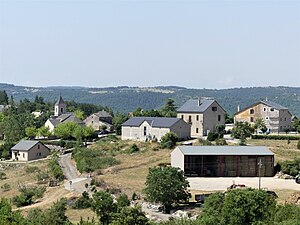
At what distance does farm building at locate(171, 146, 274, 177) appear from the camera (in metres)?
47.0

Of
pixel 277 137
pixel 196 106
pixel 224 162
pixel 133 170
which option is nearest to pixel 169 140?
pixel 133 170

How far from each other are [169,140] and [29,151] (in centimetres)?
1864

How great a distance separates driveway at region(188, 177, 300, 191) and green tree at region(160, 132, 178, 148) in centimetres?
1088

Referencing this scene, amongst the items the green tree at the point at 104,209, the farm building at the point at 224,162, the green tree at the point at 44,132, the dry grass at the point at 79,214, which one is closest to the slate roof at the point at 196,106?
the farm building at the point at 224,162

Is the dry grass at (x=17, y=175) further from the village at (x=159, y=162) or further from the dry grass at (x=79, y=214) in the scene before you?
the dry grass at (x=79, y=214)

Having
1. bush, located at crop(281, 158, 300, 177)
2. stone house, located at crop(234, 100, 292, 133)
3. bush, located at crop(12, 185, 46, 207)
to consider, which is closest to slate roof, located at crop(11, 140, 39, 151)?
bush, located at crop(12, 185, 46, 207)

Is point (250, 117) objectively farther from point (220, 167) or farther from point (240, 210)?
point (240, 210)

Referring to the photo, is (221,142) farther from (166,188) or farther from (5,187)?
(5,187)

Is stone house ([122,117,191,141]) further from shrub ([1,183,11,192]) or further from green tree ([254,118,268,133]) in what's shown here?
shrub ([1,183,11,192])

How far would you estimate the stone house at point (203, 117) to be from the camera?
6326cm

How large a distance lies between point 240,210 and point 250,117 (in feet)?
129

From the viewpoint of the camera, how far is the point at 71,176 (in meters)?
52.3

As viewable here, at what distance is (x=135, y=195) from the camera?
40188 millimetres

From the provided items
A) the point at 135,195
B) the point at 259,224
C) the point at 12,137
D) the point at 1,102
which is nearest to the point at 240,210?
the point at 259,224
